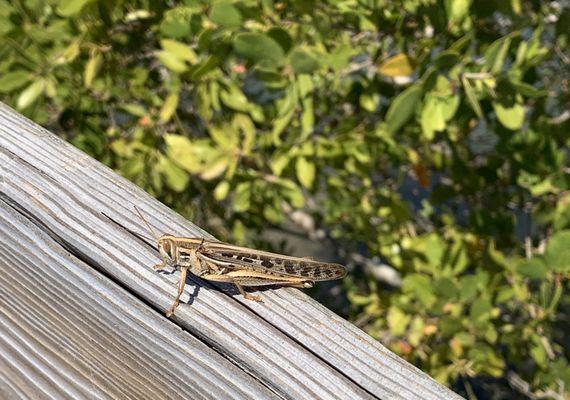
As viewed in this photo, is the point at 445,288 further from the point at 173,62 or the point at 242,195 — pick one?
the point at 173,62

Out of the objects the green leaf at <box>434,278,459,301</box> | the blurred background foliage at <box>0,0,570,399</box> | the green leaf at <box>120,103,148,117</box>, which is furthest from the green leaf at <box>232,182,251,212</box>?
the green leaf at <box>434,278,459,301</box>

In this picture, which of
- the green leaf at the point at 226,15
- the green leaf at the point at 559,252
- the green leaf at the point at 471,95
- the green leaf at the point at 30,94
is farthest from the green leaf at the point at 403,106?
the green leaf at the point at 30,94

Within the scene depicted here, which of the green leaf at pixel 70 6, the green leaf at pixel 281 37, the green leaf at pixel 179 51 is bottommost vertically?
the green leaf at pixel 179 51

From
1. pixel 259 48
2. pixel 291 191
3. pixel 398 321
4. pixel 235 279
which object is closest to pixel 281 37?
pixel 259 48

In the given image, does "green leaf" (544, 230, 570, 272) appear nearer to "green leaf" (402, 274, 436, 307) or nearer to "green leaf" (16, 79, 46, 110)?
"green leaf" (402, 274, 436, 307)

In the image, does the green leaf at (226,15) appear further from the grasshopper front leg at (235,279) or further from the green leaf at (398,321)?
the green leaf at (398,321)

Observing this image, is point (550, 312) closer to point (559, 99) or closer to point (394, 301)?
point (394, 301)

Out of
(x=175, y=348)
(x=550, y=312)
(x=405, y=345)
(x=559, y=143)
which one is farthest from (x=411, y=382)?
(x=405, y=345)
